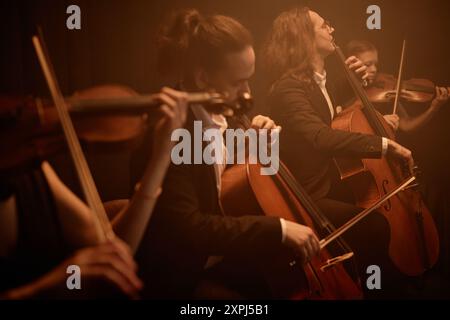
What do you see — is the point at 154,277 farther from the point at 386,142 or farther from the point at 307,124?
the point at 386,142

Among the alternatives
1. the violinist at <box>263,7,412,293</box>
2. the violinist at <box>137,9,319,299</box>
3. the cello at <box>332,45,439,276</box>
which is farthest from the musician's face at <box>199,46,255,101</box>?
the cello at <box>332,45,439,276</box>

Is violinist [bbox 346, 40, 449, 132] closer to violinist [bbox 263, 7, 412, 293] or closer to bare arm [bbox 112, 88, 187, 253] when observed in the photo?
Result: violinist [bbox 263, 7, 412, 293]

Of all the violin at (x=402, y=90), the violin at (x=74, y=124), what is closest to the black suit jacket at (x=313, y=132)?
the violin at (x=402, y=90)

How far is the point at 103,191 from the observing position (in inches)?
74.5

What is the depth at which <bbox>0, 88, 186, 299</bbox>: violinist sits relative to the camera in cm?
167

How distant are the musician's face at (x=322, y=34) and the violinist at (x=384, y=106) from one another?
8 centimetres

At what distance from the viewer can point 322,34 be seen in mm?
2109

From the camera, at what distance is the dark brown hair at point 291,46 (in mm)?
2045

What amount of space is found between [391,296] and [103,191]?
3.88 ft

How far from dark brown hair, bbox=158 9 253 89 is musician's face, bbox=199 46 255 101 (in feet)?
0.07

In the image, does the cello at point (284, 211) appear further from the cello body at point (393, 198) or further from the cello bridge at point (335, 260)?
the cello body at point (393, 198)

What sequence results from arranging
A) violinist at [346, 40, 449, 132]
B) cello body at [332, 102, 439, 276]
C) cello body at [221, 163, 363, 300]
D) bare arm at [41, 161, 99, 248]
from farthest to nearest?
violinist at [346, 40, 449, 132] → cello body at [332, 102, 439, 276] → cello body at [221, 163, 363, 300] → bare arm at [41, 161, 99, 248]

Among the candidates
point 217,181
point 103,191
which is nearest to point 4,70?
point 103,191

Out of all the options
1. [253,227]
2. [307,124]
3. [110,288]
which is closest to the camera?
[110,288]
